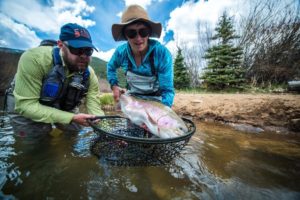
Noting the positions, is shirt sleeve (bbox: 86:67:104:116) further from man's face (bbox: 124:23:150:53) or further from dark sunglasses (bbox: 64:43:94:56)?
man's face (bbox: 124:23:150:53)

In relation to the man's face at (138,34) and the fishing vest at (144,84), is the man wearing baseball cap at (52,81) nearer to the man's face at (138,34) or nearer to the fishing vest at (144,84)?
the man's face at (138,34)

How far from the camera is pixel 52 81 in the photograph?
7.60ft

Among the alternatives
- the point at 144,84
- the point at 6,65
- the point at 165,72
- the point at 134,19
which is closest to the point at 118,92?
the point at 144,84

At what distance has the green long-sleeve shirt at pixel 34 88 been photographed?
2.11 m

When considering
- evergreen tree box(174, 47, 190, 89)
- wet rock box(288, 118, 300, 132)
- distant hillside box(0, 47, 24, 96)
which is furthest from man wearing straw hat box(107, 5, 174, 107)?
evergreen tree box(174, 47, 190, 89)

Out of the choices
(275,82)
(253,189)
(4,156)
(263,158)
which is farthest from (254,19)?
(4,156)

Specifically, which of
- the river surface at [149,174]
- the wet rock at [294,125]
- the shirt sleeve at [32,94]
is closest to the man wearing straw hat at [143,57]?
the shirt sleeve at [32,94]

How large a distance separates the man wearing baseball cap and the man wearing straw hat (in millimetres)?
515

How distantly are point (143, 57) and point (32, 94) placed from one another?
1.47 meters

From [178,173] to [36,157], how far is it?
190 centimetres

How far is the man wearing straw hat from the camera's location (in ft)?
7.55

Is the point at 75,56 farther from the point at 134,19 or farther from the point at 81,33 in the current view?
the point at 134,19

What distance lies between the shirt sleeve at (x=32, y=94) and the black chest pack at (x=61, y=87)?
0.11 metres

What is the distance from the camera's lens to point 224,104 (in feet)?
18.3
